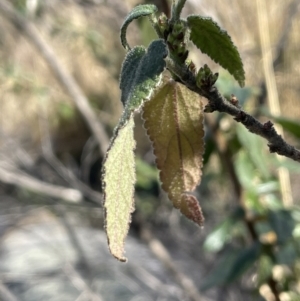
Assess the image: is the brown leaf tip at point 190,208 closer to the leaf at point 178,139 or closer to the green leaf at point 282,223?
the leaf at point 178,139

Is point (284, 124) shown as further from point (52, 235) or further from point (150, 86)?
point (52, 235)

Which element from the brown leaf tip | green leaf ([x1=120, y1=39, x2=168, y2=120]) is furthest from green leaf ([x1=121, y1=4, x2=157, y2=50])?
the brown leaf tip

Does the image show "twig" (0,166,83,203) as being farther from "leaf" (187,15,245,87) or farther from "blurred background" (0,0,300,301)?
"leaf" (187,15,245,87)

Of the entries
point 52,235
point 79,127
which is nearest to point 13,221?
point 52,235

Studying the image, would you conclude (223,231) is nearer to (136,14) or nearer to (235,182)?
(235,182)

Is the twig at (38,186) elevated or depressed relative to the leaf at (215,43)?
elevated

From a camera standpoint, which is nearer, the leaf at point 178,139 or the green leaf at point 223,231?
the leaf at point 178,139

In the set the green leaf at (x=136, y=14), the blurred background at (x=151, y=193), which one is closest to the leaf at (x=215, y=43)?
the green leaf at (x=136, y=14)
